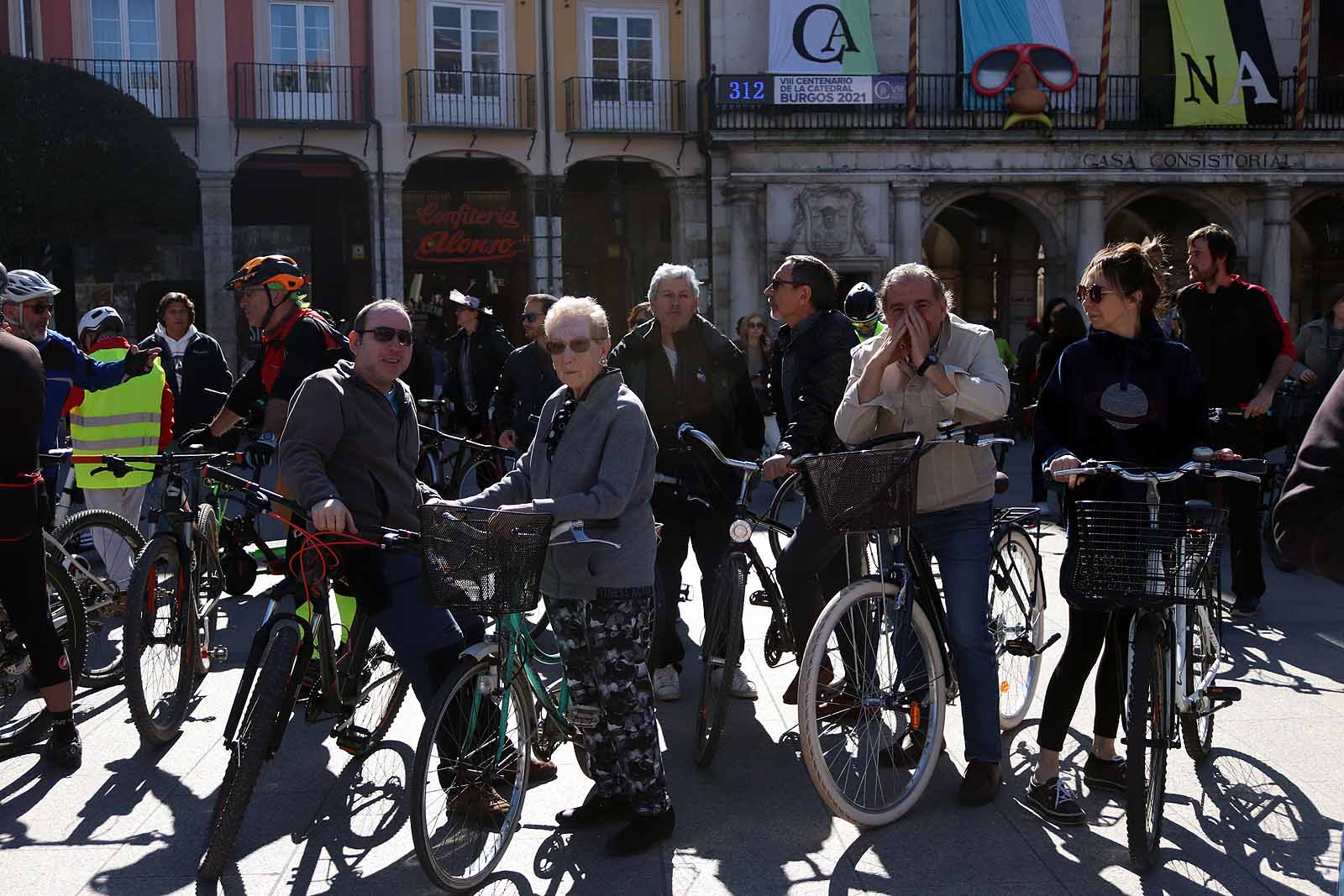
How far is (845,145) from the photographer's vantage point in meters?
25.3

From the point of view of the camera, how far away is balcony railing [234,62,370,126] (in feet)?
81.3

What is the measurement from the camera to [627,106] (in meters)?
26.5

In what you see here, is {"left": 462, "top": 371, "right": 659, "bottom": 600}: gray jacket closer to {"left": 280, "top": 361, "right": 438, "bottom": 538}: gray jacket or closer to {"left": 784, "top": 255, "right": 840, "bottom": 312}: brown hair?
{"left": 280, "top": 361, "right": 438, "bottom": 538}: gray jacket

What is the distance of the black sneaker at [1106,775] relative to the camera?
188 inches

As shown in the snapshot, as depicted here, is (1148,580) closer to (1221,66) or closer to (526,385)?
(526,385)

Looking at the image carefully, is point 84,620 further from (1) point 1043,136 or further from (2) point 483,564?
(1) point 1043,136

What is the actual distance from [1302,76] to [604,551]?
85.6 ft

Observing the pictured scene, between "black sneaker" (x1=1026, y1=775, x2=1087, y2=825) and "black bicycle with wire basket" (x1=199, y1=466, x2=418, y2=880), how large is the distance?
85.3 inches

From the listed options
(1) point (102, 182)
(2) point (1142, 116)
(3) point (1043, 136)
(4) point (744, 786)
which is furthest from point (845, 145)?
(4) point (744, 786)

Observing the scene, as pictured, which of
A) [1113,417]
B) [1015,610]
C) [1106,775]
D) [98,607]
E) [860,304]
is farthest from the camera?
[860,304]

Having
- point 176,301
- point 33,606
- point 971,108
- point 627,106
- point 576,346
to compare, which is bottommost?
point 33,606

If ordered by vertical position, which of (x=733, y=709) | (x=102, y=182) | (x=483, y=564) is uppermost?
(x=102, y=182)

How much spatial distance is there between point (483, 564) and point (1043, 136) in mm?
23800

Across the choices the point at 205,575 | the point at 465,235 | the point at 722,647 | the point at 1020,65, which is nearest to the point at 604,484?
the point at 722,647
